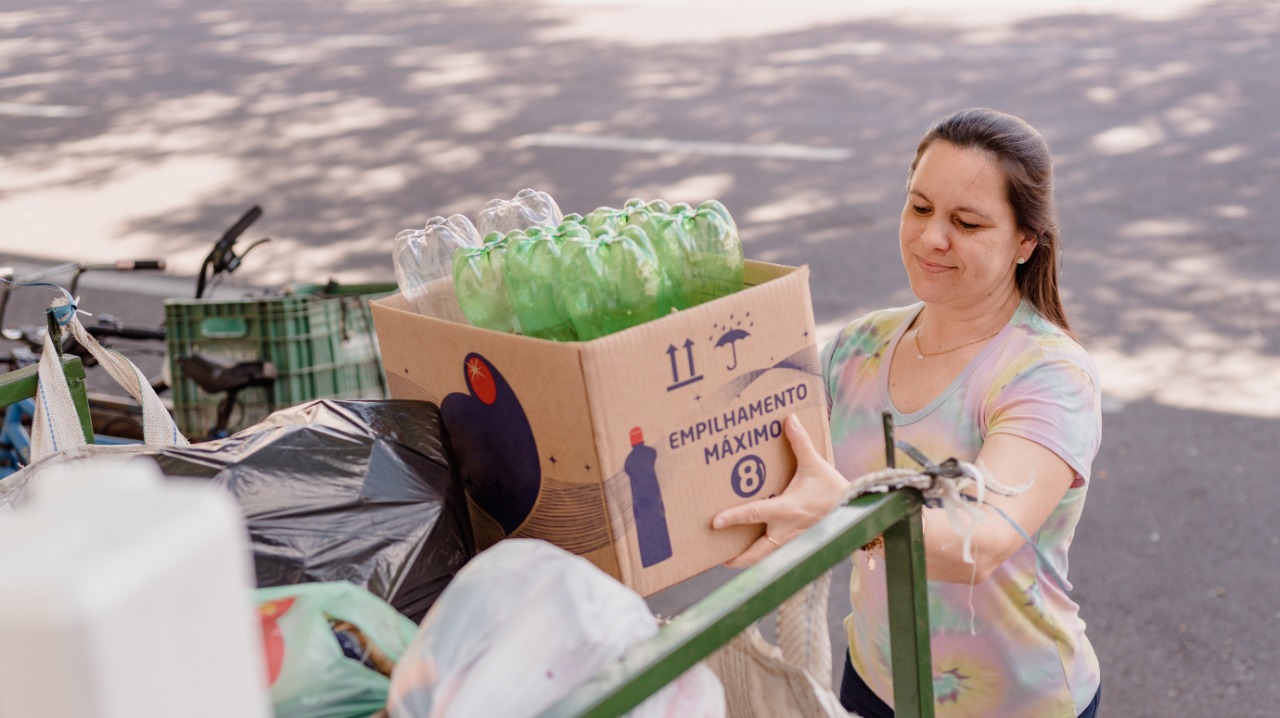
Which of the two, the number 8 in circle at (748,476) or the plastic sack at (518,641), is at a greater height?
the plastic sack at (518,641)

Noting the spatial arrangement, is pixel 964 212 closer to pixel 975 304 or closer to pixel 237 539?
pixel 975 304

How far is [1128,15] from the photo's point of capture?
420 inches

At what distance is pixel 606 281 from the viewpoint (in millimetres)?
1617

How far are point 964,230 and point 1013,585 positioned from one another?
597 millimetres

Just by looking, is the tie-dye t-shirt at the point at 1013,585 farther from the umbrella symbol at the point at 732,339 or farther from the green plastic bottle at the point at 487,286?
the green plastic bottle at the point at 487,286

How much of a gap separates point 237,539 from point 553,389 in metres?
0.86

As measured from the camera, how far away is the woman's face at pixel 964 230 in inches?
79.6

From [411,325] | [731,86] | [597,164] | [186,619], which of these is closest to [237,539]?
[186,619]

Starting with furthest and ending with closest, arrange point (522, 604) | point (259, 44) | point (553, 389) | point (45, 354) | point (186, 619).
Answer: point (259, 44) → point (45, 354) → point (553, 389) → point (522, 604) → point (186, 619)

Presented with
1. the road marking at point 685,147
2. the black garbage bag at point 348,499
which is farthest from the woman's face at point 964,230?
the road marking at point 685,147

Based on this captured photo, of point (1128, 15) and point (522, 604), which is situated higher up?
point (522, 604)

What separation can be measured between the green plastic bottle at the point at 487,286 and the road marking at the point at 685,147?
6224mm

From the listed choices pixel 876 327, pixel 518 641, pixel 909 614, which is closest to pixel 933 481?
pixel 909 614

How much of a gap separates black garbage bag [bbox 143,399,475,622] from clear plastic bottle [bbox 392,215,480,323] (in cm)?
24
